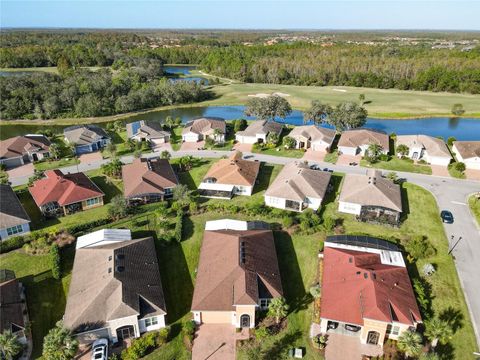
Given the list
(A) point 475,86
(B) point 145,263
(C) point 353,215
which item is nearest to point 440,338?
(C) point 353,215

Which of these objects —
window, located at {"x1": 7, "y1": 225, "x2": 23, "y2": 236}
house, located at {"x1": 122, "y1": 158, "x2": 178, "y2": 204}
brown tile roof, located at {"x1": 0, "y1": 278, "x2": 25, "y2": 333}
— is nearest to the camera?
brown tile roof, located at {"x1": 0, "y1": 278, "x2": 25, "y2": 333}

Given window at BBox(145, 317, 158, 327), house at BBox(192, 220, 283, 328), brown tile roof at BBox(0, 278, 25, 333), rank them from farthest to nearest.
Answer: house at BBox(192, 220, 283, 328) → window at BBox(145, 317, 158, 327) → brown tile roof at BBox(0, 278, 25, 333)

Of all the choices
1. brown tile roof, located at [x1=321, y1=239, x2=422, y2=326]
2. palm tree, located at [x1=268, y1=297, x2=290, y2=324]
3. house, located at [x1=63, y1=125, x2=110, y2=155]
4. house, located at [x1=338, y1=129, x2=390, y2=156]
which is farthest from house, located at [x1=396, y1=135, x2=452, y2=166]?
house, located at [x1=63, y1=125, x2=110, y2=155]

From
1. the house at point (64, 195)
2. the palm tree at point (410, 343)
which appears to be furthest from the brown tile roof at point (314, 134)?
the palm tree at point (410, 343)

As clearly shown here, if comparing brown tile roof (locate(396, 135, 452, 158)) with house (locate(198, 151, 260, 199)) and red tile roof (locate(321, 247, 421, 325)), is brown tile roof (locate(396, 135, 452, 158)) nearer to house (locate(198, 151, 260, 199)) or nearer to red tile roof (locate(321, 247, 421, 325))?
house (locate(198, 151, 260, 199))

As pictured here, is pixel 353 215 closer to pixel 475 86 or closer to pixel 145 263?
pixel 145 263

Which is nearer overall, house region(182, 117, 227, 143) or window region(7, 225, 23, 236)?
window region(7, 225, 23, 236)

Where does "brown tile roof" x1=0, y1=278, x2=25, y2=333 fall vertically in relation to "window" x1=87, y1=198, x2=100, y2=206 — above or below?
below
